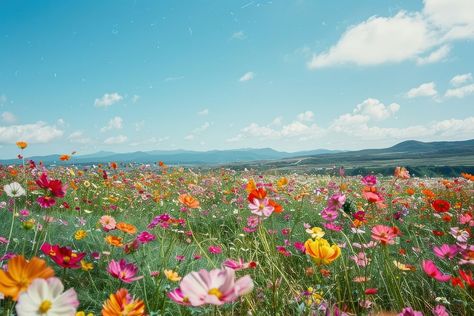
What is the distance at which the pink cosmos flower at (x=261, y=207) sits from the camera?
144 centimetres

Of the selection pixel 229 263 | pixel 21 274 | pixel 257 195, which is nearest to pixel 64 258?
pixel 21 274

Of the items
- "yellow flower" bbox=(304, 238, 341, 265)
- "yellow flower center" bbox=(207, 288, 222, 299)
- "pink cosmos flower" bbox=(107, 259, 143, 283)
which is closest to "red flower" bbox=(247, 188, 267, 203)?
"yellow flower" bbox=(304, 238, 341, 265)

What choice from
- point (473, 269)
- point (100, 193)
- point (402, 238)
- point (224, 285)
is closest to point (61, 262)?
point (224, 285)

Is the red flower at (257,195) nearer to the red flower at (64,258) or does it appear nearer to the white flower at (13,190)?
the red flower at (64,258)

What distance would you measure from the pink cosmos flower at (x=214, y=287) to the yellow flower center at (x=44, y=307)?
0.83 ft

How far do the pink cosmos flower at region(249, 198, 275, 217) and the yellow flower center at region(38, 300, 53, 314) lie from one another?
87 cm

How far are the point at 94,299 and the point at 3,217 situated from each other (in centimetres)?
196

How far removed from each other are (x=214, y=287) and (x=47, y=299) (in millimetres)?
330

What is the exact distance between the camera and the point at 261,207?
1.49 m

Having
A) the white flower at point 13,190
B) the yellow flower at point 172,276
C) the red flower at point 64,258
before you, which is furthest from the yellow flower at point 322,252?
the white flower at point 13,190

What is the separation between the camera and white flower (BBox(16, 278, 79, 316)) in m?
0.68

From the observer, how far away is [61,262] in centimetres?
117

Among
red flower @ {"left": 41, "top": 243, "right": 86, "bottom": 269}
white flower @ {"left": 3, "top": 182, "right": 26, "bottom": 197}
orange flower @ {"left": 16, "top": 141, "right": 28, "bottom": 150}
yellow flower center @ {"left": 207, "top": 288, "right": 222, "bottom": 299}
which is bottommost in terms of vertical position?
red flower @ {"left": 41, "top": 243, "right": 86, "bottom": 269}

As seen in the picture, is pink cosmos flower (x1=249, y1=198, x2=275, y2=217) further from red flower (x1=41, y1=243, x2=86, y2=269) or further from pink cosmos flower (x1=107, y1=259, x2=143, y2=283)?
red flower (x1=41, y1=243, x2=86, y2=269)
